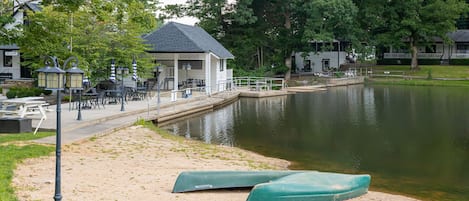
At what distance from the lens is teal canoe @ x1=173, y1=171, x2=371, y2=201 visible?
776 cm

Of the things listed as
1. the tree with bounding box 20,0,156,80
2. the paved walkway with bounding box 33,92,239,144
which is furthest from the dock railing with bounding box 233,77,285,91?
the tree with bounding box 20,0,156,80

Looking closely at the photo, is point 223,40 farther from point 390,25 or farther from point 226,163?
point 226,163

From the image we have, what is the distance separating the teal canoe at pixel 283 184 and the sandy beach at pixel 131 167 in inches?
6.1

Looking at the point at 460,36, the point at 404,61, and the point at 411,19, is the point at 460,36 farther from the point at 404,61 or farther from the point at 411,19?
the point at 411,19

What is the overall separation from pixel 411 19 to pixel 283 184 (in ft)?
151

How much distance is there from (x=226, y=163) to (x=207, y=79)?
1929 cm

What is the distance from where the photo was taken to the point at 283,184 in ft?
26.0

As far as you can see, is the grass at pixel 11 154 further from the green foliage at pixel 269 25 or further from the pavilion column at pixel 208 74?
the green foliage at pixel 269 25

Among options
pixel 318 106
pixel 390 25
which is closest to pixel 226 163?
pixel 318 106

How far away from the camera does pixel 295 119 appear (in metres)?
23.4

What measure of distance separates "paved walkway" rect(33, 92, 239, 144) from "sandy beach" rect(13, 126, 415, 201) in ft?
2.11

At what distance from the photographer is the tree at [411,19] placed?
50.4 meters

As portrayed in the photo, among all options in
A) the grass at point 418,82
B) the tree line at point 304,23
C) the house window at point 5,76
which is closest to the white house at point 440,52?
the tree line at point 304,23

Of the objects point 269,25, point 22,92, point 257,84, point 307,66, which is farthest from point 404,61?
point 22,92
